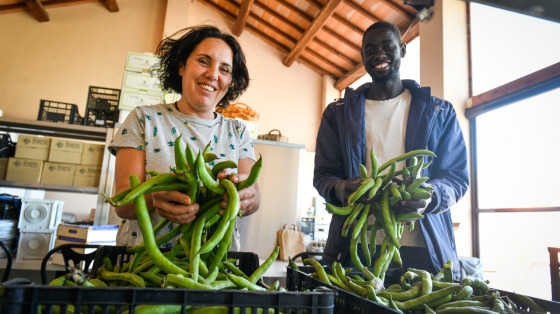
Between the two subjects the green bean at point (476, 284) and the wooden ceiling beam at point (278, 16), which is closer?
the green bean at point (476, 284)

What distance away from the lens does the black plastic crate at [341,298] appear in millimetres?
615

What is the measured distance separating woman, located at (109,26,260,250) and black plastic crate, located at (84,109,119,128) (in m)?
2.17

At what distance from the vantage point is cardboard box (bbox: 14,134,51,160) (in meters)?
2.89

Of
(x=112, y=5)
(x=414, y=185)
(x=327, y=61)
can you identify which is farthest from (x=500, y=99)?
(x=112, y=5)

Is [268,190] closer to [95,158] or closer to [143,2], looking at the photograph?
[95,158]

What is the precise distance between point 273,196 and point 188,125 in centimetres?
244

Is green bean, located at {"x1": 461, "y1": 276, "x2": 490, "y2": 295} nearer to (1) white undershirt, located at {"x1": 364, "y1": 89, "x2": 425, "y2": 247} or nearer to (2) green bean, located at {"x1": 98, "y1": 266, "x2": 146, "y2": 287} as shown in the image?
(1) white undershirt, located at {"x1": 364, "y1": 89, "x2": 425, "y2": 247}

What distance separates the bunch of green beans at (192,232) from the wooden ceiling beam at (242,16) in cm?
722

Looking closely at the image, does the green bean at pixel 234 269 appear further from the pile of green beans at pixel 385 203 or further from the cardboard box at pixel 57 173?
the cardboard box at pixel 57 173

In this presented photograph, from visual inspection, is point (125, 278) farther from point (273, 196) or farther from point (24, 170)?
point (273, 196)

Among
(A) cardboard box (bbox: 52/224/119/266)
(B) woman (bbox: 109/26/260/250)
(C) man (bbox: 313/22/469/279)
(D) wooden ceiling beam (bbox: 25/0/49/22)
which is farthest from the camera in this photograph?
(D) wooden ceiling beam (bbox: 25/0/49/22)

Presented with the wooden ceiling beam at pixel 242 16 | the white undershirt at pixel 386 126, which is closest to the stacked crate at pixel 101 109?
the white undershirt at pixel 386 126

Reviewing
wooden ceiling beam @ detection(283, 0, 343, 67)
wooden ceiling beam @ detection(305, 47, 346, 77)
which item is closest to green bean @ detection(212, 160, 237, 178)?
wooden ceiling beam @ detection(283, 0, 343, 67)

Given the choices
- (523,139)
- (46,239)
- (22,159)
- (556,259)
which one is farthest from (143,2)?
(556,259)
